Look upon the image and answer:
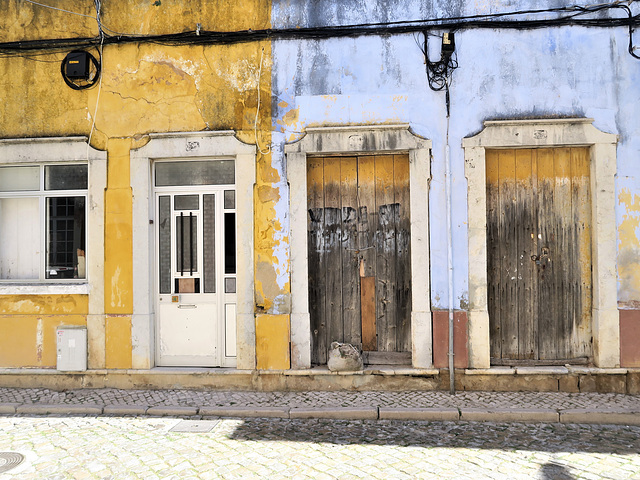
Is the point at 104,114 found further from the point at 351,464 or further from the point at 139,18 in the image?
the point at 351,464

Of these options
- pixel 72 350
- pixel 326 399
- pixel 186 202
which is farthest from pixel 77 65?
pixel 326 399

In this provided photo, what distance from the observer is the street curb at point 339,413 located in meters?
5.58

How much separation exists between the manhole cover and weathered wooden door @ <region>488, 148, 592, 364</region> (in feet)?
18.0

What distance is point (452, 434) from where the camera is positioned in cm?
507

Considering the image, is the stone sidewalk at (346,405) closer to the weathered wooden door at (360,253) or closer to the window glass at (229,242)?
the weathered wooden door at (360,253)

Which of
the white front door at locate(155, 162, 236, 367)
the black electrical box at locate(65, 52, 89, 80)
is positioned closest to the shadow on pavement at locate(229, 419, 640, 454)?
the white front door at locate(155, 162, 236, 367)

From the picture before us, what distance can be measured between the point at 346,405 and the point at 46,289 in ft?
14.6

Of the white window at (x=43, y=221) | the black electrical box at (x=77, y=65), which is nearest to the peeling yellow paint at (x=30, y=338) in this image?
the white window at (x=43, y=221)

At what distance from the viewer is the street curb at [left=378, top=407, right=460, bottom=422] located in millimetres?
5520

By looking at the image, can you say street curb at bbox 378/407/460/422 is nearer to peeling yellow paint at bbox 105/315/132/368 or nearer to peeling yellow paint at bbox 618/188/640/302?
peeling yellow paint at bbox 618/188/640/302

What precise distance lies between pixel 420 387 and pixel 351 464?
2295 mm

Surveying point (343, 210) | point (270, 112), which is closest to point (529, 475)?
point (343, 210)

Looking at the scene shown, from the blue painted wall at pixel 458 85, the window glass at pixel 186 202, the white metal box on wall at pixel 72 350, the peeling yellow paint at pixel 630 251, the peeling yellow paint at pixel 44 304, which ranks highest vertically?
the blue painted wall at pixel 458 85

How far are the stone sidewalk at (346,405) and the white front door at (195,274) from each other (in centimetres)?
66
